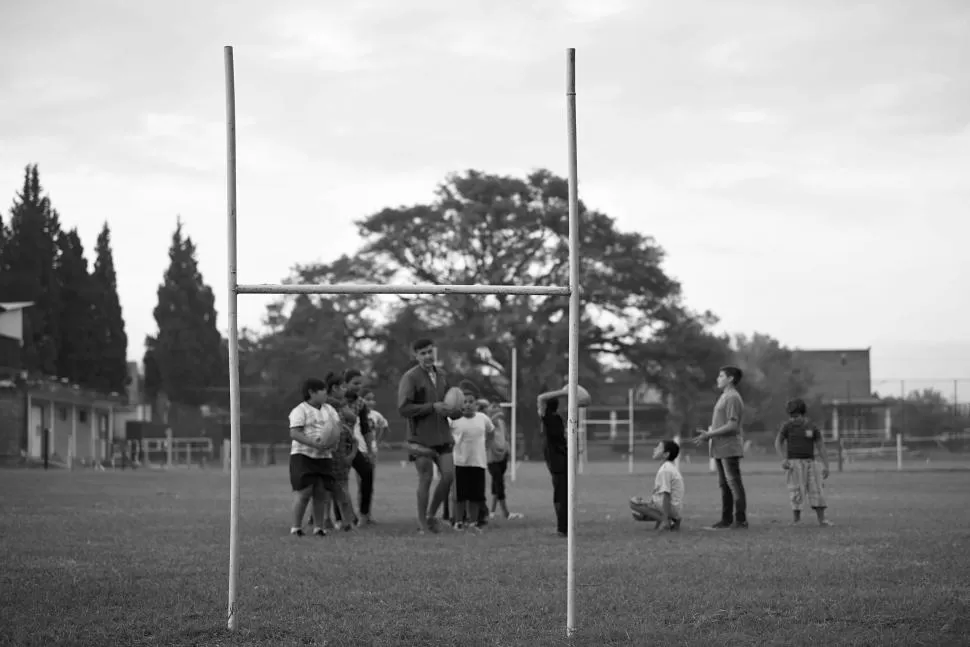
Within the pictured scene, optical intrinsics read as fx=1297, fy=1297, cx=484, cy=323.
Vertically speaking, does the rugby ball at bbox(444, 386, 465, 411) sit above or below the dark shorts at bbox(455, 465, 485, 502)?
above

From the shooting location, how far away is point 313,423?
13672mm

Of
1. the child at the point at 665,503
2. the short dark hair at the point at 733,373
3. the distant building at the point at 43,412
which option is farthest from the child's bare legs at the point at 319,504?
the distant building at the point at 43,412

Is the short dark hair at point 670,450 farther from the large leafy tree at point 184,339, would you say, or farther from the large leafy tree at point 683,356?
the large leafy tree at point 184,339

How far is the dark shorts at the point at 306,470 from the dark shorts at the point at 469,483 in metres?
1.87

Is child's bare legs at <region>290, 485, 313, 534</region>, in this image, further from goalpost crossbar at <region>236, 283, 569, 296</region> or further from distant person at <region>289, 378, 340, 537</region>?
goalpost crossbar at <region>236, 283, 569, 296</region>

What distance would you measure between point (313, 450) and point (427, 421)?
128 cm

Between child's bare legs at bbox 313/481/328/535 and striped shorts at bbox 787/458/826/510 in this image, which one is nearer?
child's bare legs at bbox 313/481/328/535

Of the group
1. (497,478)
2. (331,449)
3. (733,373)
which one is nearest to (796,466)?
(733,373)

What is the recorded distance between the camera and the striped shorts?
15.9 m

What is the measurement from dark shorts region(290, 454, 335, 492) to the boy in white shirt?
1.82 metres

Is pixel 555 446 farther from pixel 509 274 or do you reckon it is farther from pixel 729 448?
pixel 509 274

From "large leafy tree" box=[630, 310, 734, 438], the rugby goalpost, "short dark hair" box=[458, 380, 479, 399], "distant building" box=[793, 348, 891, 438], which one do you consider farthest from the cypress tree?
the rugby goalpost

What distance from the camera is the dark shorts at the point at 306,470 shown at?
1373 centimetres

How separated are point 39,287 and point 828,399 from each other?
51621mm
